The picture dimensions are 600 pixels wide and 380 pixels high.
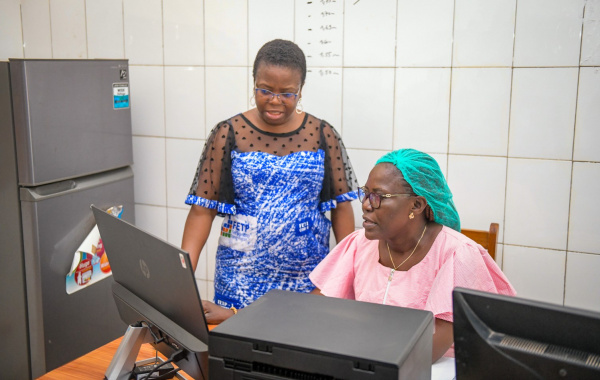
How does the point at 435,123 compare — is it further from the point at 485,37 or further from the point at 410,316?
the point at 410,316

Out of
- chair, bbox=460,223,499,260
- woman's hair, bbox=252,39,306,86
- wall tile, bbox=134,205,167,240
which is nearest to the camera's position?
woman's hair, bbox=252,39,306,86

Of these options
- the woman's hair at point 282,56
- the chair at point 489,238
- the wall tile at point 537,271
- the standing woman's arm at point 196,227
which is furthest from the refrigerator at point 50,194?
the wall tile at point 537,271

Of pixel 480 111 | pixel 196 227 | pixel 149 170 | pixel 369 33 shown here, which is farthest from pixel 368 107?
pixel 149 170

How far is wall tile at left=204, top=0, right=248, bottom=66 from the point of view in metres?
2.85

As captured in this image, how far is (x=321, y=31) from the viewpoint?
8.84ft

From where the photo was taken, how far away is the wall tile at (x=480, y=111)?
7.95 ft

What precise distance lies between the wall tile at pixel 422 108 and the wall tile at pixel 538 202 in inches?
12.0

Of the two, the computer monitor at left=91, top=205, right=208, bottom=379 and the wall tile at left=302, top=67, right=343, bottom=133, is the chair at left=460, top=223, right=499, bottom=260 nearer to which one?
the wall tile at left=302, top=67, right=343, bottom=133

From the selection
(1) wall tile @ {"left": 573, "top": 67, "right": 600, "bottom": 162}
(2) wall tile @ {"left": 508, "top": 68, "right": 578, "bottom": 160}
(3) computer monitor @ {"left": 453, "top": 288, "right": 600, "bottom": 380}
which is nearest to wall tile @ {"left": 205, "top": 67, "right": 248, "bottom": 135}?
(2) wall tile @ {"left": 508, "top": 68, "right": 578, "bottom": 160}

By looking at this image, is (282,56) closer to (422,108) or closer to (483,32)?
(422,108)

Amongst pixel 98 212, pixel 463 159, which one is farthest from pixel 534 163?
pixel 98 212

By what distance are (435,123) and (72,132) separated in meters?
1.52

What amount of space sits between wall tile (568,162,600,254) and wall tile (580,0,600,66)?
38cm

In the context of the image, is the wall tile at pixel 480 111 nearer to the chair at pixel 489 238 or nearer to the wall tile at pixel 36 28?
the chair at pixel 489 238
